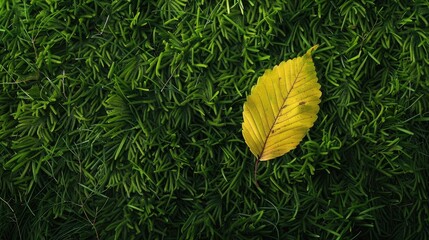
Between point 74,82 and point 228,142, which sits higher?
point 74,82

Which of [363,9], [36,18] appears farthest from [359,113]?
[36,18]

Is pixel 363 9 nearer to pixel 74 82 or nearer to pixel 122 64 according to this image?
pixel 122 64

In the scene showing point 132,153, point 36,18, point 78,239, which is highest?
point 36,18
